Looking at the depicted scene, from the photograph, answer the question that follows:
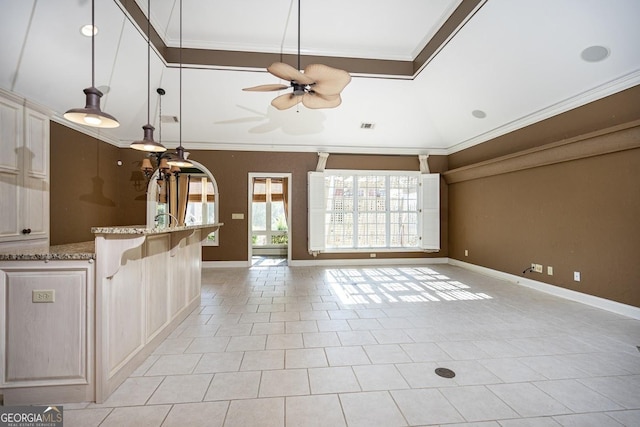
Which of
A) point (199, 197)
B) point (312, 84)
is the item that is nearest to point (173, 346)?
point (312, 84)

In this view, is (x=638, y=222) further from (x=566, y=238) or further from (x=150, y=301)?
(x=150, y=301)

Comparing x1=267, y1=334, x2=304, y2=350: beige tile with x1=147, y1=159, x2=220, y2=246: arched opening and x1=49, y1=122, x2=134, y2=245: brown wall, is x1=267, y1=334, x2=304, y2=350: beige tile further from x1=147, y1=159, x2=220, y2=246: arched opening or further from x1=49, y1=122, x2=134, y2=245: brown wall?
x1=147, y1=159, x2=220, y2=246: arched opening

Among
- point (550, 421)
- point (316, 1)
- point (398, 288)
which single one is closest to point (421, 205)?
point (398, 288)

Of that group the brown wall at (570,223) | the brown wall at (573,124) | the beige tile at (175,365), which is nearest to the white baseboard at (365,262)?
the brown wall at (570,223)

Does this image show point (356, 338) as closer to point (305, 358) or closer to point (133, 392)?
point (305, 358)

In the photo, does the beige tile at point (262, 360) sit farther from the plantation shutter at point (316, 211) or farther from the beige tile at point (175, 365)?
the plantation shutter at point (316, 211)

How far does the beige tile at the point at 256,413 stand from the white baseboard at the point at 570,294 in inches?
167

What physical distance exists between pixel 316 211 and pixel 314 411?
4.89 metres

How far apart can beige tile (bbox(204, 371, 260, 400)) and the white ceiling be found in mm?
3945

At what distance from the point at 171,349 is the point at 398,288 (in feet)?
11.3

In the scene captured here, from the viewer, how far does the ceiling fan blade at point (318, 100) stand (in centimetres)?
281

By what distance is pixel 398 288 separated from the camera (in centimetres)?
465

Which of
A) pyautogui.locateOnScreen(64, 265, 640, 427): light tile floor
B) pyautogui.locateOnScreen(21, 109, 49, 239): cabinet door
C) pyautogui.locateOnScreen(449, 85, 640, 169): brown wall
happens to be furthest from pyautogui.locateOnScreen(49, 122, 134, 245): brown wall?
pyautogui.locateOnScreen(449, 85, 640, 169): brown wall

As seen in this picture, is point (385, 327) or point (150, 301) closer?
point (150, 301)
